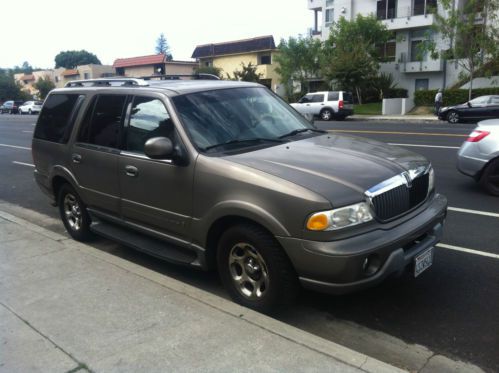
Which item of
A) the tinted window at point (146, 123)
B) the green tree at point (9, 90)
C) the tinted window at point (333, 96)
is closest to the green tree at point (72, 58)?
the green tree at point (9, 90)

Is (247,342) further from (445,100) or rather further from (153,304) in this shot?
(445,100)

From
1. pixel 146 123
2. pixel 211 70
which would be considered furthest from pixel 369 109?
pixel 146 123

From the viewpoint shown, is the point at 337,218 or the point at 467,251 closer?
the point at 337,218

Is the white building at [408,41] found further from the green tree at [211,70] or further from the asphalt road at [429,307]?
the asphalt road at [429,307]

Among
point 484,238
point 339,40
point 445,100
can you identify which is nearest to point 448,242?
point 484,238

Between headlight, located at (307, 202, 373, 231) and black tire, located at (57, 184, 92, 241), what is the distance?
10.6 ft

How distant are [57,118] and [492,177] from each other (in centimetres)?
626

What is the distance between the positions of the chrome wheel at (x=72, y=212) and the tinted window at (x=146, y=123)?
56.1 inches

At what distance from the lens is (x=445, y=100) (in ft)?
108

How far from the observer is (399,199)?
12.3 feet

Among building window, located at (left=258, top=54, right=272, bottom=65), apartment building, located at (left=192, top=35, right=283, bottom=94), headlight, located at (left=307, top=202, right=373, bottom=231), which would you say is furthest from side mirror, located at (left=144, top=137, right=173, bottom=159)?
building window, located at (left=258, top=54, right=272, bottom=65)

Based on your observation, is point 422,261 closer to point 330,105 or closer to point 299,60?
point 330,105

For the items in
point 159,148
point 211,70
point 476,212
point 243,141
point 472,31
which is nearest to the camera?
point 159,148

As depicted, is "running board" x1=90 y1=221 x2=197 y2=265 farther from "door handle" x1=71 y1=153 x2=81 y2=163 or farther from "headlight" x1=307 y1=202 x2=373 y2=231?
"headlight" x1=307 y1=202 x2=373 y2=231
